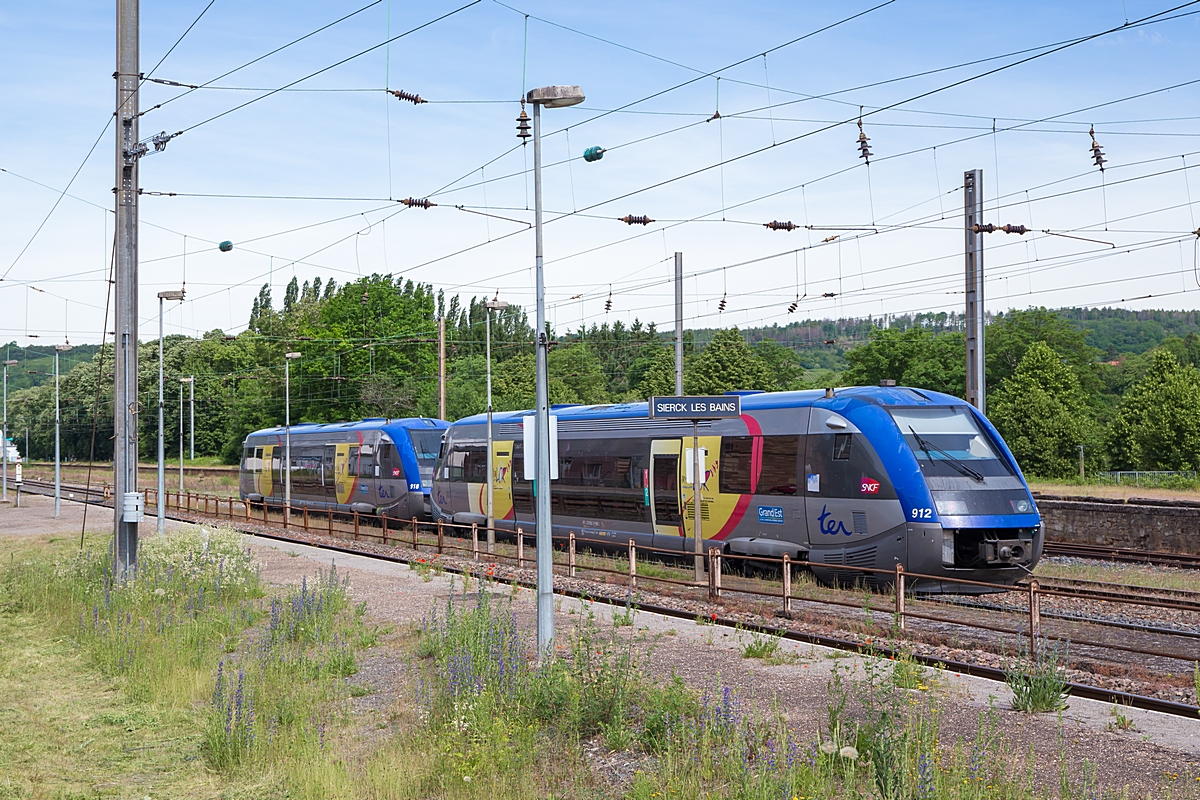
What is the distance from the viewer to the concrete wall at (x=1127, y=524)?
2439 centimetres

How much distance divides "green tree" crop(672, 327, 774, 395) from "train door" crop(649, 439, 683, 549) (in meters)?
46.3

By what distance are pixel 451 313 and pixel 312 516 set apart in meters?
82.6

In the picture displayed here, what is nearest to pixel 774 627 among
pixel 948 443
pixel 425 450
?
pixel 948 443

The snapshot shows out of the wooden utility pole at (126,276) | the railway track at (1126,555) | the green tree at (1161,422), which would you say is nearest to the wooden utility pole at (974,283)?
the railway track at (1126,555)

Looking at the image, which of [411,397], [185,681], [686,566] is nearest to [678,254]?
[686,566]

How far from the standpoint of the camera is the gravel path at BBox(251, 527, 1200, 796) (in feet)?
25.0

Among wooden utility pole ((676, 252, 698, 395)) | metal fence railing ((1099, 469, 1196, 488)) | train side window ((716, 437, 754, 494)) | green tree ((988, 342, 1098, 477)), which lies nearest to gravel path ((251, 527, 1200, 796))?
train side window ((716, 437, 754, 494))

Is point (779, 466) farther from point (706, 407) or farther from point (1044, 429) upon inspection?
point (1044, 429)

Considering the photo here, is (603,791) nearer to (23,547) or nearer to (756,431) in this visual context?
(756,431)

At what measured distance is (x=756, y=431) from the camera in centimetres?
1900

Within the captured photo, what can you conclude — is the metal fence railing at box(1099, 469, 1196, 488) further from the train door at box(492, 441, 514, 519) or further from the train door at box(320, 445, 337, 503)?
the train door at box(320, 445, 337, 503)

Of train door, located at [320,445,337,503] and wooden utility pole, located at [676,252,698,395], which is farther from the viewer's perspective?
train door, located at [320,445,337,503]

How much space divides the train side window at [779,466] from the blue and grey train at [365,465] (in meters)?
15.9

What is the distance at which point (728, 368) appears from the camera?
6862 cm
